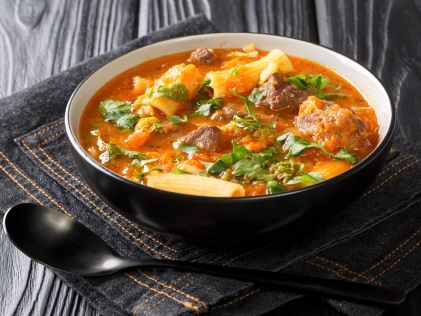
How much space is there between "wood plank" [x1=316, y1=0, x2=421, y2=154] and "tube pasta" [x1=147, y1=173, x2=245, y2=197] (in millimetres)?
1881

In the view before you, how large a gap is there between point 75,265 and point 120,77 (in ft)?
4.55

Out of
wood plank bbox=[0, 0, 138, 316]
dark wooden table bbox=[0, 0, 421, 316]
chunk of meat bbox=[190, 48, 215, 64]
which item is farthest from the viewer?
wood plank bbox=[0, 0, 138, 316]

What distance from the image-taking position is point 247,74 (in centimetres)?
404

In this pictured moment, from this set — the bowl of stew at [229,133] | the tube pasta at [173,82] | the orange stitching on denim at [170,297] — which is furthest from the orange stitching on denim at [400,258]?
the tube pasta at [173,82]

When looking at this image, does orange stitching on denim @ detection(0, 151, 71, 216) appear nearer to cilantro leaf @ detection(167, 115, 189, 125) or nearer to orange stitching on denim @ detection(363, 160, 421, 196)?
cilantro leaf @ detection(167, 115, 189, 125)

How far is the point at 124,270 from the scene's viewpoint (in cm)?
323

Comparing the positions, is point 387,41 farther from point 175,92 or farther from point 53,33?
point 53,33

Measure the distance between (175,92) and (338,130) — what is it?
3.09 ft

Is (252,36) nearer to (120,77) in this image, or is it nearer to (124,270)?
(120,77)

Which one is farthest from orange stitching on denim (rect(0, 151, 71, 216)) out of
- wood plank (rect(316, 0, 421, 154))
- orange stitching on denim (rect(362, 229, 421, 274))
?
wood plank (rect(316, 0, 421, 154))

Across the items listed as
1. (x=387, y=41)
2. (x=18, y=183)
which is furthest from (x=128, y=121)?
(x=387, y=41)

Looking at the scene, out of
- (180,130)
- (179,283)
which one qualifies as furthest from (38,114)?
(179,283)

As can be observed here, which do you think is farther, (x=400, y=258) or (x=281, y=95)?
(x=281, y=95)

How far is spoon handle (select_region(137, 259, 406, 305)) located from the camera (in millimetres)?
2977
